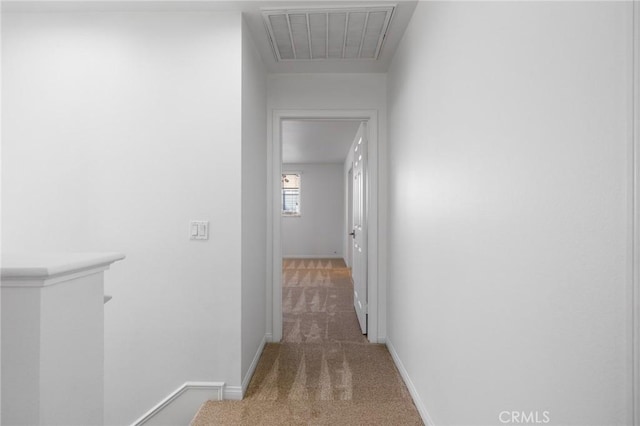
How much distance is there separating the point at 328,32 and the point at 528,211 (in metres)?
2.06

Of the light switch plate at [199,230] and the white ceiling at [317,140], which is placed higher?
the white ceiling at [317,140]

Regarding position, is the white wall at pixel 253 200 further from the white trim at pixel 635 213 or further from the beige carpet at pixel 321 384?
the white trim at pixel 635 213

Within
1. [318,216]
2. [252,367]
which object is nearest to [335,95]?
[252,367]

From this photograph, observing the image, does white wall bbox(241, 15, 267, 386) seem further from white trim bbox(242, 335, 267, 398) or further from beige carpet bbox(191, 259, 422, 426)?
beige carpet bbox(191, 259, 422, 426)

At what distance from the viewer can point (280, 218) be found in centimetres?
332

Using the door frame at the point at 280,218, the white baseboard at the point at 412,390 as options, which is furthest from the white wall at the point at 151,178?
the white baseboard at the point at 412,390

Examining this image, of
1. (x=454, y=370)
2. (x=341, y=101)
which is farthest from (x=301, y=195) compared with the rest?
(x=454, y=370)

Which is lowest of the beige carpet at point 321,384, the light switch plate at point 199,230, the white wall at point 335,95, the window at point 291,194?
the beige carpet at point 321,384

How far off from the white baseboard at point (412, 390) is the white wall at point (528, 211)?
0.07m

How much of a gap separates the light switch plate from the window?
7177mm

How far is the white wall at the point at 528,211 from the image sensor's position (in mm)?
770

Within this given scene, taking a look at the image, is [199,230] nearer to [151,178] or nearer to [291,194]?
[151,178]

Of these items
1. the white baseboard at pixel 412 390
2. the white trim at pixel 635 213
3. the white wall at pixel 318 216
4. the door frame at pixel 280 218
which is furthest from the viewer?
the white wall at pixel 318 216

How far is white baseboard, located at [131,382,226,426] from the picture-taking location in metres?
2.30
